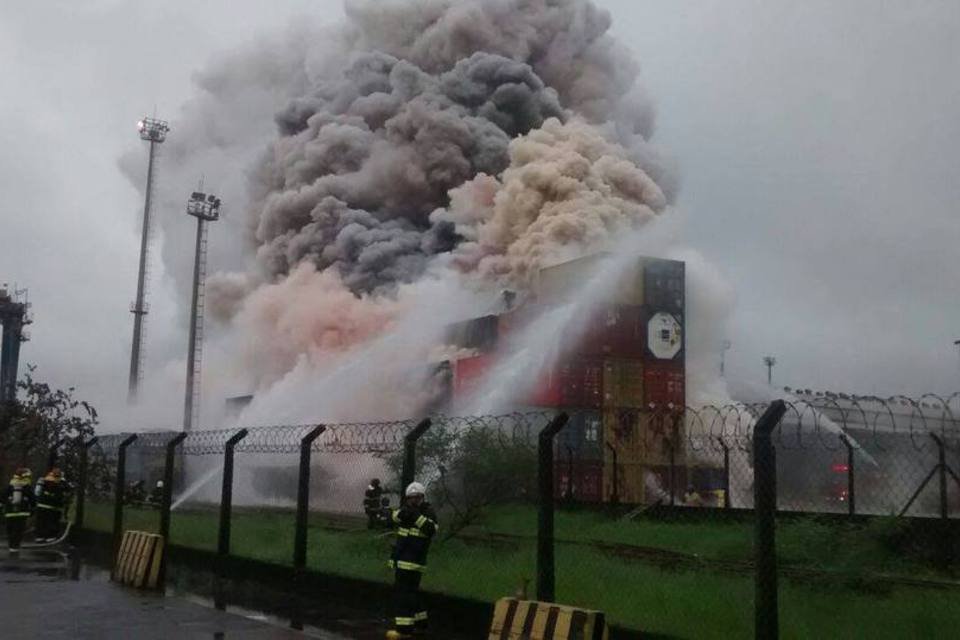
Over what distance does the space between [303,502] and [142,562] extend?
2.25m

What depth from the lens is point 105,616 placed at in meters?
9.86

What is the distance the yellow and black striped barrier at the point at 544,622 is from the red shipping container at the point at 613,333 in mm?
31315

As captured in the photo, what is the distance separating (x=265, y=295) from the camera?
193 ft

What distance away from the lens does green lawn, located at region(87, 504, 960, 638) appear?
302 inches

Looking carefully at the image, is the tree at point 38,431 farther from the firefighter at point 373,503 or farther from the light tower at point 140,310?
the light tower at point 140,310

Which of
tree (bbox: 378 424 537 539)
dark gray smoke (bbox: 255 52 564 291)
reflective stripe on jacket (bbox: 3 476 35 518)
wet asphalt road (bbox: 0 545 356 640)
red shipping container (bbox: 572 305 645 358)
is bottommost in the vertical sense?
wet asphalt road (bbox: 0 545 356 640)

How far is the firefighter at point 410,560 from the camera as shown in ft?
28.1

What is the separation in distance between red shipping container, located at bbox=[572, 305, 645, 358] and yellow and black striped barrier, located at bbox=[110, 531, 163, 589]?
89.9ft

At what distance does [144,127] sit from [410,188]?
582 inches

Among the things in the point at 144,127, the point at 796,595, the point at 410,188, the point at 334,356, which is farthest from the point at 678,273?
the point at 796,595

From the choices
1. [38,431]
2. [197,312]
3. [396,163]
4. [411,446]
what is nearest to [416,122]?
[396,163]

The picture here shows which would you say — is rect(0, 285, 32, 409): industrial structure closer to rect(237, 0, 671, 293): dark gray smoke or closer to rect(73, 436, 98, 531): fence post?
rect(237, 0, 671, 293): dark gray smoke

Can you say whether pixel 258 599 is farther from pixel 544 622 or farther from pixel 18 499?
pixel 18 499

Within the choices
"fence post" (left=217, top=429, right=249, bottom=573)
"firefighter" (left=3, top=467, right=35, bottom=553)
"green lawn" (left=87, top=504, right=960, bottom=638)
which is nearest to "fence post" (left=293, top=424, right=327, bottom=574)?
"green lawn" (left=87, top=504, right=960, bottom=638)
